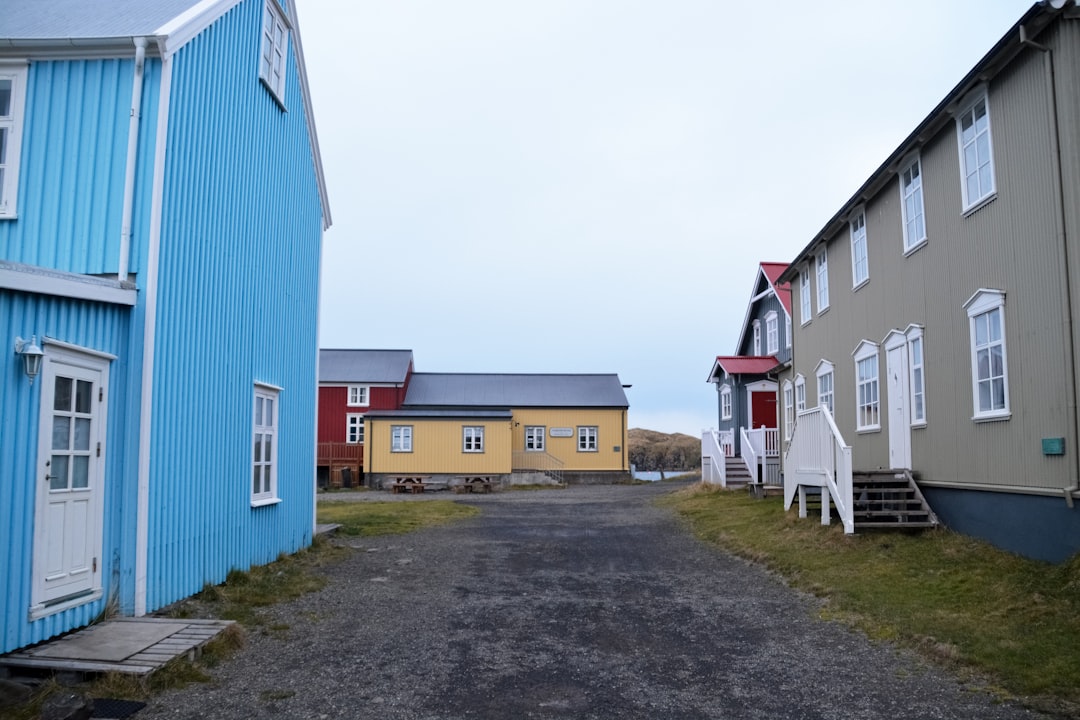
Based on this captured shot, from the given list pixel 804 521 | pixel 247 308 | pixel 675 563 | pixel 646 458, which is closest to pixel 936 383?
pixel 804 521

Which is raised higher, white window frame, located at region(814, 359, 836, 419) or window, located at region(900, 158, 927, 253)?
window, located at region(900, 158, 927, 253)

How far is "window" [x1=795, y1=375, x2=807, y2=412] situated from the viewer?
844 inches

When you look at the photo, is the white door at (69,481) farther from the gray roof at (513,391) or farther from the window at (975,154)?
the gray roof at (513,391)

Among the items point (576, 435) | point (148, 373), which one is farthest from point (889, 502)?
point (576, 435)

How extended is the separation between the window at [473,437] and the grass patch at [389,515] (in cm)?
916

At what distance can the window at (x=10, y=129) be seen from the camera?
8.93 m

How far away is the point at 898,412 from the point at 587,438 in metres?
26.7

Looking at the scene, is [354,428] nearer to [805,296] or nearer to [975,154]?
[805,296]

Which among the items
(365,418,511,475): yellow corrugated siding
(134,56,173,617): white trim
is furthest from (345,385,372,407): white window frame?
(134,56,173,617): white trim

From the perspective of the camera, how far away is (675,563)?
13.4 meters

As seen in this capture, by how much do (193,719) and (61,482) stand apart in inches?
112

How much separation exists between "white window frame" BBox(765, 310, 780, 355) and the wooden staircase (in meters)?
14.0

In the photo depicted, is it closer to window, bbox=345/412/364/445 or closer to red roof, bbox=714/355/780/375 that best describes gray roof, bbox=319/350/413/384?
window, bbox=345/412/364/445

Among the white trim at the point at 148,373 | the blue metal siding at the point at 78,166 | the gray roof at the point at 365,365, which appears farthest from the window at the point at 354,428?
the white trim at the point at 148,373
